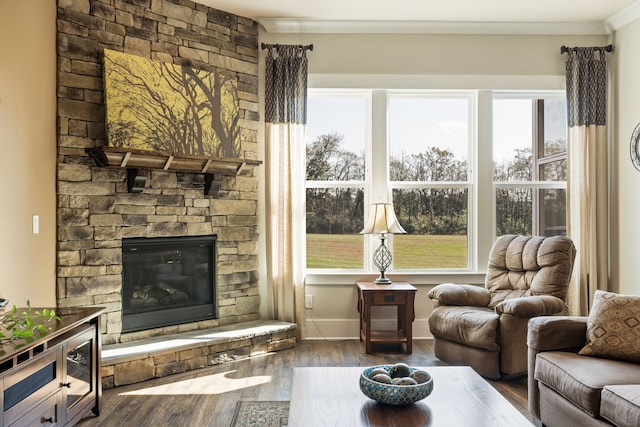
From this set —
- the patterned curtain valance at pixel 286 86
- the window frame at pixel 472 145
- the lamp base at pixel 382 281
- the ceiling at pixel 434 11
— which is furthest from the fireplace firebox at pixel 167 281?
the ceiling at pixel 434 11

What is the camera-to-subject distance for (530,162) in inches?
209

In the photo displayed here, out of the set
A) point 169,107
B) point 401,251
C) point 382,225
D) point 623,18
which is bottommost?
point 401,251

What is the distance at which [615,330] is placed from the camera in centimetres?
272

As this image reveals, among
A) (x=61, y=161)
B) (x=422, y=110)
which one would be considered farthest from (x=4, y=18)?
(x=422, y=110)

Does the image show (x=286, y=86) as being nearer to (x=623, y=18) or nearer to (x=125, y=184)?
(x=125, y=184)

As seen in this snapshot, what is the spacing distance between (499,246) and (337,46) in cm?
232

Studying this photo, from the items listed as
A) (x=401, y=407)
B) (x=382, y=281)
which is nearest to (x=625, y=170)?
(x=382, y=281)

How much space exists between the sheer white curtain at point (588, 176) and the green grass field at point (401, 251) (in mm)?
1028

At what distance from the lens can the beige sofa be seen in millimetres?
2242

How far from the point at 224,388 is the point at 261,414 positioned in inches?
23.6

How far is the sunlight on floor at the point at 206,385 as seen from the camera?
354cm

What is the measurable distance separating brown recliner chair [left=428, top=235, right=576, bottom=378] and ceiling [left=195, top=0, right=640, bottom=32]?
1993 millimetres

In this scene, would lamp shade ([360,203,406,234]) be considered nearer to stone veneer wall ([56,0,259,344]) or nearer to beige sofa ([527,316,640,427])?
stone veneer wall ([56,0,259,344])

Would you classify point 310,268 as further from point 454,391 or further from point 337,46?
point 454,391
